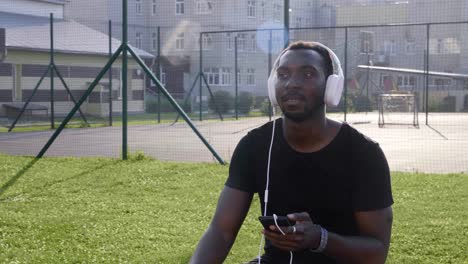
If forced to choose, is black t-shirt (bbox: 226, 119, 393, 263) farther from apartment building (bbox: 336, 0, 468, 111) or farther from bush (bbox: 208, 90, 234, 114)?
bush (bbox: 208, 90, 234, 114)

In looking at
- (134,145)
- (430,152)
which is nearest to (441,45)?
(430,152)

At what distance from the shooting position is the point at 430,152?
41.2 feet

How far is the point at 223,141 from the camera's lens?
1483 cm

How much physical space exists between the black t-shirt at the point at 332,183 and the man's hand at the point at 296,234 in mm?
289

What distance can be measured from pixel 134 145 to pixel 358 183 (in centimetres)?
1192

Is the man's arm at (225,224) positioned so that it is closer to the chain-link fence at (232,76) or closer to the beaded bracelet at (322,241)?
the beaded bracelet at (322,241)

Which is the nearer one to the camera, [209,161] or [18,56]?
[209,161]

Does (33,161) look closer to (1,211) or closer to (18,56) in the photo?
(1,211)

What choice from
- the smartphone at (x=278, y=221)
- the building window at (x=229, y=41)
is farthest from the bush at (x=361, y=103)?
the smartphone at (x=278, y=221)

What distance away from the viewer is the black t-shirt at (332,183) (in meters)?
2.62

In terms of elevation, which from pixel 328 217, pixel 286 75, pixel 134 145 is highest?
pixel 286 75

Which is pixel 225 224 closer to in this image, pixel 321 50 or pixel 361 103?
pixel 321 50

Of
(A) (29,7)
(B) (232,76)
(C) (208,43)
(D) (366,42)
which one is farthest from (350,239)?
(A) (29,7)

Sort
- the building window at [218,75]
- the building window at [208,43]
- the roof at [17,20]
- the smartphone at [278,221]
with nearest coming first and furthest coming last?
the smartphone at [278,221], the building window at [208,43], the building window at [218,75], the roof at [17,20]
